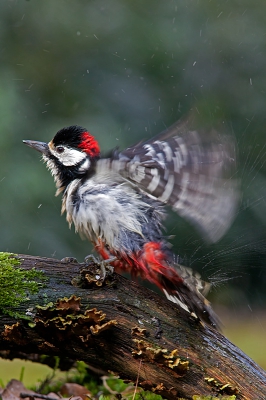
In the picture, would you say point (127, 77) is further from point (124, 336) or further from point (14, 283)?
point (124, 336)

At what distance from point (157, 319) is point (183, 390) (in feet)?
1.33

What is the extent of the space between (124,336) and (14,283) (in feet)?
2.22

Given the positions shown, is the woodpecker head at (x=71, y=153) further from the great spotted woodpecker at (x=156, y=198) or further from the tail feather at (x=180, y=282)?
the tail feather at (x=180, y=282)

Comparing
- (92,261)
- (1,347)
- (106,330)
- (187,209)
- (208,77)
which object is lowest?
(1,347)

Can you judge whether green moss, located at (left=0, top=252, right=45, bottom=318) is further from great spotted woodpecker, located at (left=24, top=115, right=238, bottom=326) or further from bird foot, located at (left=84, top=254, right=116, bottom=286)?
great spotted woodpecker, located at (left=24, top=115, right=238, bottom=326)

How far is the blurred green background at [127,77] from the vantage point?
23.5ft

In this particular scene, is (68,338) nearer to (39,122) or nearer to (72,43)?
(39,122)

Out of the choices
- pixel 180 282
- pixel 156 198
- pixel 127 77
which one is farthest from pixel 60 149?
pixel 127 77

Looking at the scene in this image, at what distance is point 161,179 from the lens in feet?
11.5

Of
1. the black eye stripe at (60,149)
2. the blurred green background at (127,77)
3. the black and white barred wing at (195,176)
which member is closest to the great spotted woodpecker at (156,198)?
the black and white barred wing at (195,176)

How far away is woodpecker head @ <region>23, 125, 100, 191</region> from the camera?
4.05 metres

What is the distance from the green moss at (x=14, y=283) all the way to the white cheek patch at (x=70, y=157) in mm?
837

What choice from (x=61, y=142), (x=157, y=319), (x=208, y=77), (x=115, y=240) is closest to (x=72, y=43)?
(x=208, y=77)

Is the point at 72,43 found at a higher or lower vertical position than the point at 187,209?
higher
